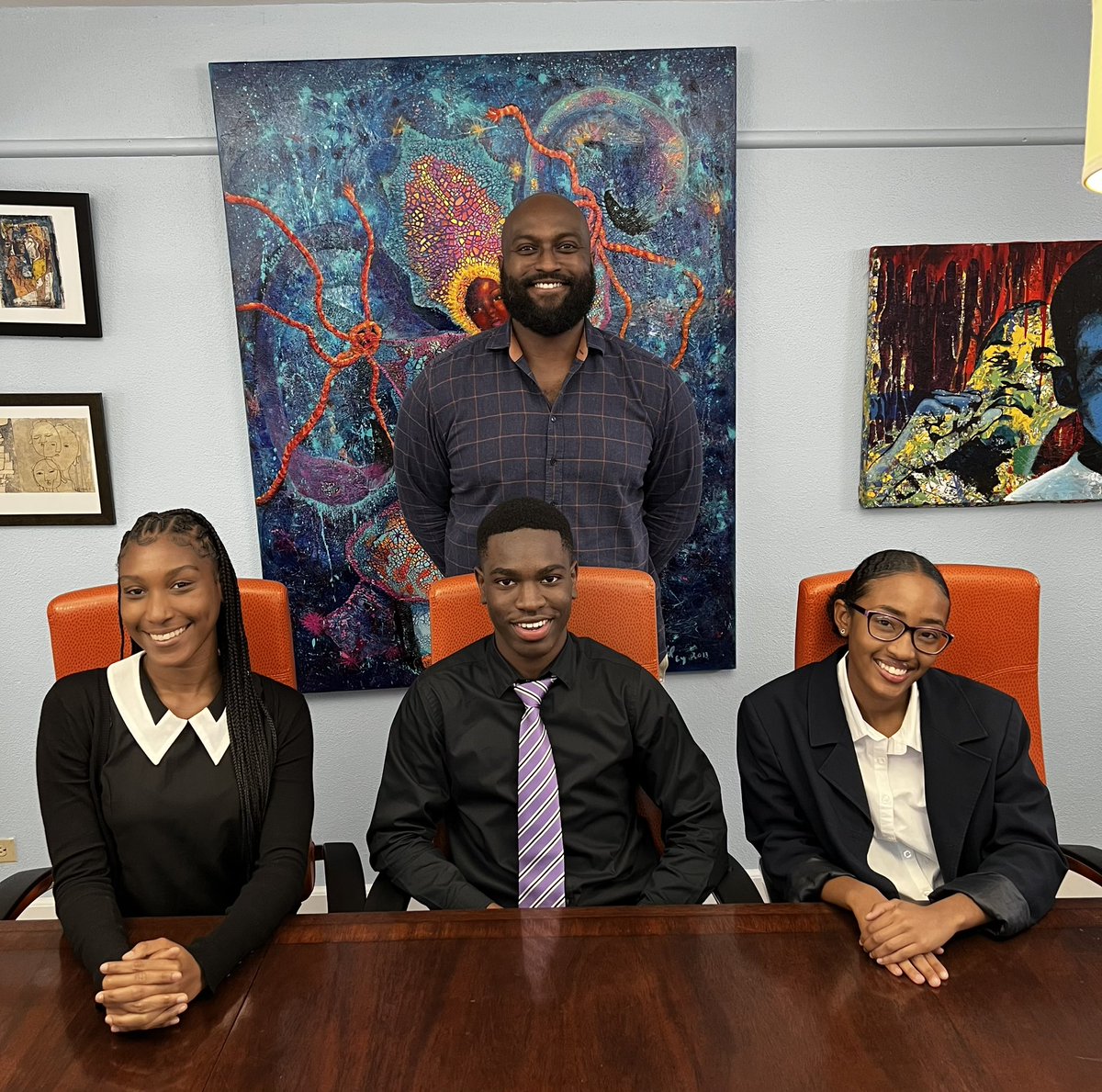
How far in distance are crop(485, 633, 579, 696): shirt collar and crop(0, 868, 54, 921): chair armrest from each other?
2.65 ft

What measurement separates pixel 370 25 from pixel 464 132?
365 mm

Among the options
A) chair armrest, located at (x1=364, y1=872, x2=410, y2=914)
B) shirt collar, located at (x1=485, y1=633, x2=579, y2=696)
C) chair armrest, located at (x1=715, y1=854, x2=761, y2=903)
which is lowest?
chair armrest, located at (x1=715, y1=854, x2=761, y2=903)

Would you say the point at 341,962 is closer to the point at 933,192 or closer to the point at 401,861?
the point at 401,861

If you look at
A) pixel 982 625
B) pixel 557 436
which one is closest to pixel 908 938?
pixel 982 625

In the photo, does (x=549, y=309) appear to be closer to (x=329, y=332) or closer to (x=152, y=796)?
(x=329, y=332)

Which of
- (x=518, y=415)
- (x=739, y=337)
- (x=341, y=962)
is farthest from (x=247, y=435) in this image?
(x=341, y=962)

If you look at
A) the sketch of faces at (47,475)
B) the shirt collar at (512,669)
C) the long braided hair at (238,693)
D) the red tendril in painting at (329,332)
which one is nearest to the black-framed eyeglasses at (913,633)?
the shirt collar at (512,669)

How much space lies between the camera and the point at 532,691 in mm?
1732

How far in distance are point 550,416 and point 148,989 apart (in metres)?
1.44

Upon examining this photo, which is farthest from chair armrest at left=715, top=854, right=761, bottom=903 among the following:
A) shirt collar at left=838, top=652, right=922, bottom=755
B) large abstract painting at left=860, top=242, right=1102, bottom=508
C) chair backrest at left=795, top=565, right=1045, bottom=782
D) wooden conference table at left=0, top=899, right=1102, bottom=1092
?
large abstract painting at left=860, top=242, right=1102, bottom=508

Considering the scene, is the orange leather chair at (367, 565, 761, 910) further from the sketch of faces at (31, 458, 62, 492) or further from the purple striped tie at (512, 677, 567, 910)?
the sketch of faces at (31, 458, 62, 492)

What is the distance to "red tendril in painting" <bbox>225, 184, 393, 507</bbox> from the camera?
2.56 meters

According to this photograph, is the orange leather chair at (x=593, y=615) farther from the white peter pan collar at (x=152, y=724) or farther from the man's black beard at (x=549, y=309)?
the man's black beard at (x=549, y=309)

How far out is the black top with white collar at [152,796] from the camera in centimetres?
154
